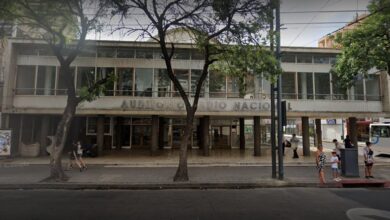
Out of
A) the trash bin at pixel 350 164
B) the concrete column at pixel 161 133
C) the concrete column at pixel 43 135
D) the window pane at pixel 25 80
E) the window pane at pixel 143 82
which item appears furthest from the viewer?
the concrete column at pixel 161 133

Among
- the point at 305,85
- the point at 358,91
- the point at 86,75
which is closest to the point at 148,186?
the point at 86,75

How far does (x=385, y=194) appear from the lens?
30.6 feet

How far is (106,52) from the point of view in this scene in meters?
19.3

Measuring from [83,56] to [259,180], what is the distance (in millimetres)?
14661

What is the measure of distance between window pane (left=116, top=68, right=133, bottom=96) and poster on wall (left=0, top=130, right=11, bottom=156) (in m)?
6.98

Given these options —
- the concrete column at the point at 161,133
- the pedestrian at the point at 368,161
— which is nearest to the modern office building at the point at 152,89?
the concrete column at the point at 161,133

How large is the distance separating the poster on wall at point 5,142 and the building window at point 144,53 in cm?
937

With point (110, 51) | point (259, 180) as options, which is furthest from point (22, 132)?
point (259, 180)

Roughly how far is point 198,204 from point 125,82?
13.2 metres

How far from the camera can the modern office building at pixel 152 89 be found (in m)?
18.5

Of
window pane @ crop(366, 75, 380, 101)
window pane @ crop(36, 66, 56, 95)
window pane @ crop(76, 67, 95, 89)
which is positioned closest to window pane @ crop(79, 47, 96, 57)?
window pane @ crop(76, 67, 95, 89)

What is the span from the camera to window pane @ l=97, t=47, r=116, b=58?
19.2 m

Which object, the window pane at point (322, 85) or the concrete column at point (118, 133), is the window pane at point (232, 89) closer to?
the window pane at point (322, 85)

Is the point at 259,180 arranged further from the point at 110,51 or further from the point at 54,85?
the point at 54,85
